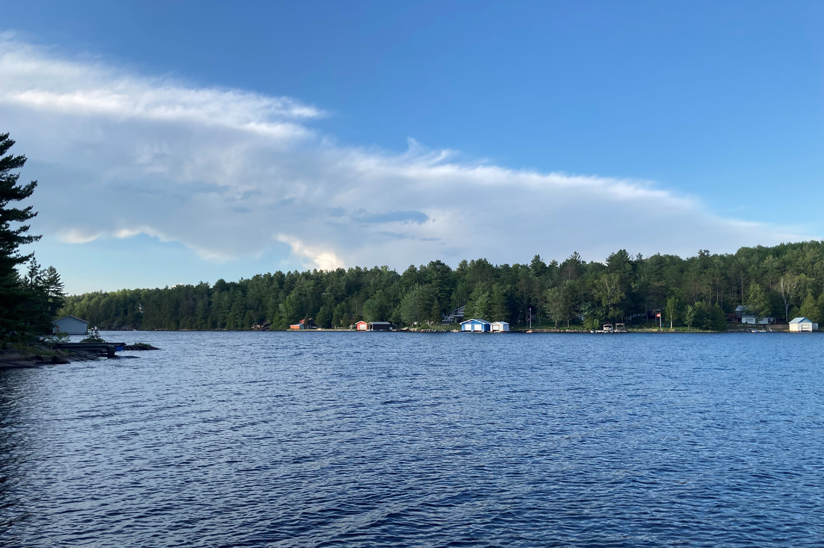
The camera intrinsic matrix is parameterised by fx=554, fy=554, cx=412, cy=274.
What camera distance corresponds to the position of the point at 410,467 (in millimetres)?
22281

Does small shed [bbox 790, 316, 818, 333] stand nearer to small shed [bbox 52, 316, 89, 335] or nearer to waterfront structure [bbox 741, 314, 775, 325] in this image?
waterfront structure [bbox 741, 314, 775, 325]

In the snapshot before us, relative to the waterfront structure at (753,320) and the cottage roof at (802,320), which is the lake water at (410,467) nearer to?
the cottage roof at (802,320)

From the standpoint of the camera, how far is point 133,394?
139 feet

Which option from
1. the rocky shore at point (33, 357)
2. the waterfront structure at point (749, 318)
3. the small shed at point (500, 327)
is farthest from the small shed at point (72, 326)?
the waterfront structure at point (749, 318)

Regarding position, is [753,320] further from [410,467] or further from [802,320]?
[410,467]

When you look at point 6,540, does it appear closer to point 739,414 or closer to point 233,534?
point 233,534

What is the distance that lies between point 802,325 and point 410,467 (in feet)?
656

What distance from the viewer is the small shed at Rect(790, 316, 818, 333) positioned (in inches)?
6969

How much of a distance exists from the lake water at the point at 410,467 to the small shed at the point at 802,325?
528ft

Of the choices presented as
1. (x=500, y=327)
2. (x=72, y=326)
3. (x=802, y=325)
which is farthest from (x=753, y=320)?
(x=72, y=326)

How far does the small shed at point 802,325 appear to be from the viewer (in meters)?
177

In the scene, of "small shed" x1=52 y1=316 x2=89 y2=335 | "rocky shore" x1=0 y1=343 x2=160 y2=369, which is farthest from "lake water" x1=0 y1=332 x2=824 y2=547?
"small shed" x1=52 y1=316 x2=89 y2=335

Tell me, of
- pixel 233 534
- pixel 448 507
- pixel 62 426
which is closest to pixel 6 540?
pixel 233 534

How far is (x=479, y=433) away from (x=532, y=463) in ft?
20.0
